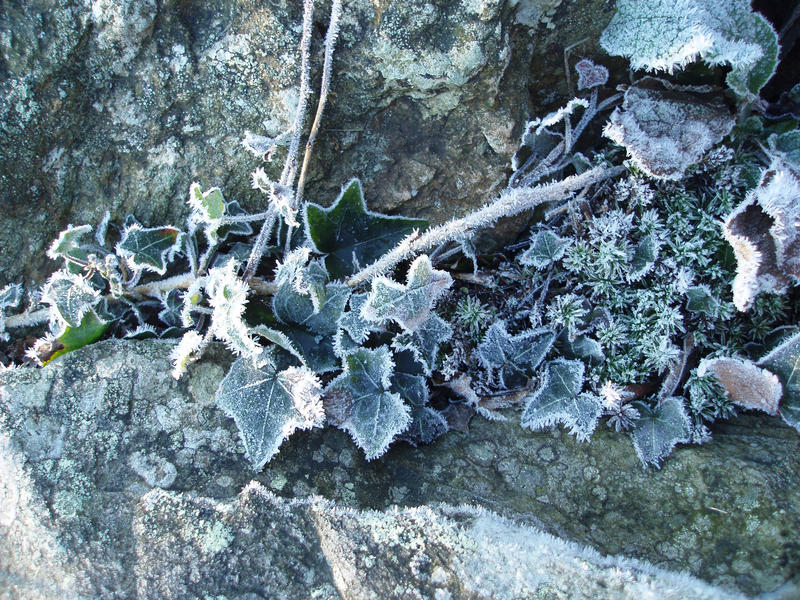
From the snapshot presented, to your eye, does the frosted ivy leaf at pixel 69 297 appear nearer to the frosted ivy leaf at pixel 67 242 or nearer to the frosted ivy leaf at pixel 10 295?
the frosted ivy leaf at pixel 67 242

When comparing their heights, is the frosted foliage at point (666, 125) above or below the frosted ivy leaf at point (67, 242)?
above

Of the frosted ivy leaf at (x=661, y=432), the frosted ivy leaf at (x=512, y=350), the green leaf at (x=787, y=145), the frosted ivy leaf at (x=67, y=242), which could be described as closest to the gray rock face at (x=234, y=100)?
the frosted ivy leaf at (x=67, y=242)

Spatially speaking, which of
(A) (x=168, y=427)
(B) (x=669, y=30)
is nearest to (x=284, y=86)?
(A) (x=168, y=427)

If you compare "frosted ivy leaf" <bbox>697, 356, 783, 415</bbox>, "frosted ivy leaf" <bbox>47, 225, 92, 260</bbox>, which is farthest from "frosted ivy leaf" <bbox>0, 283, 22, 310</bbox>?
"frosted ivy leaf" <bbox>697, 356, 783, 415</bbox>

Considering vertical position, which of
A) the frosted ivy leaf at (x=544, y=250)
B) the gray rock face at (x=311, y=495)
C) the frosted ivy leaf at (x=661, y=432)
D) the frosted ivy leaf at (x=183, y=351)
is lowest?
the gray rock face at (x=311, y=495)

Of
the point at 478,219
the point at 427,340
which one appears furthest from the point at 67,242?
the point at 478,219

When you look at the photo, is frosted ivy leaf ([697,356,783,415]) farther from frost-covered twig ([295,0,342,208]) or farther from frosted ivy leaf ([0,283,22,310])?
frosted ivy leaf ([0,283,22,310])

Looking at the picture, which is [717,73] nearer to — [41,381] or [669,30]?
[669,30]
